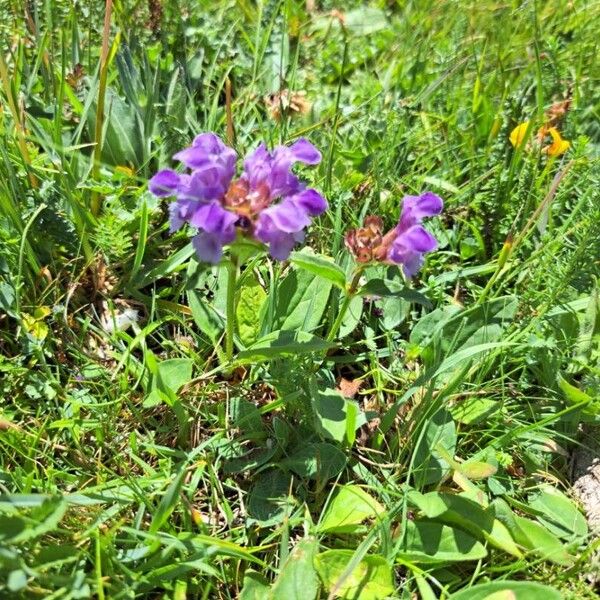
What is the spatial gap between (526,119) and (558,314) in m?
0.91

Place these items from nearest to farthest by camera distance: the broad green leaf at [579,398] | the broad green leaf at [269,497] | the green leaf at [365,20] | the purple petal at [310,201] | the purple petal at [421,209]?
the purple petal at [310,201] < the purple petal at [421,209] < the broad green leaf at [269,497] < the broad green leaf at [579,398] < the green leaf at [365,20]

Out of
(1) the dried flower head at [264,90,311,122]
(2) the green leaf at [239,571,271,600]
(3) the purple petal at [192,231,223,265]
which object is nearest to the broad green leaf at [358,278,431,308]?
(3) the purple petal at [192,231,223,265]

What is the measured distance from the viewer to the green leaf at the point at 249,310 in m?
1.99

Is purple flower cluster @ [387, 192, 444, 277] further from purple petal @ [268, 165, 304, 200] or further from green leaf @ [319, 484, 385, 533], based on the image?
green leaf @ [319, 484, 385, 533]

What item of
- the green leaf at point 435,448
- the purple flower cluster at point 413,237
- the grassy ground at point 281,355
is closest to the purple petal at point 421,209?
the purple flower cluster at point 413,237

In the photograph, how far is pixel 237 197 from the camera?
4.97ft

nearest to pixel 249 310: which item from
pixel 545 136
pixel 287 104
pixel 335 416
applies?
pixel 335 416

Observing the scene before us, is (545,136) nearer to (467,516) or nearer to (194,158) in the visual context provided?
(467,516)

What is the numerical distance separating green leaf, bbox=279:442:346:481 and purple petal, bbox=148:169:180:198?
76cm

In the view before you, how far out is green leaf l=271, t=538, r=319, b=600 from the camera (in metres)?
1.56

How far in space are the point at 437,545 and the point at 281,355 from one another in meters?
0.61

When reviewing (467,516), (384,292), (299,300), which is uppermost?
(384,292)

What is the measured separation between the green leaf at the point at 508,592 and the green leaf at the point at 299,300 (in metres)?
0.78

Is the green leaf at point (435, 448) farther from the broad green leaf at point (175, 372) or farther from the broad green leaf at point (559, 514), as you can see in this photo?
the broad green leaf at point (175, 372)
